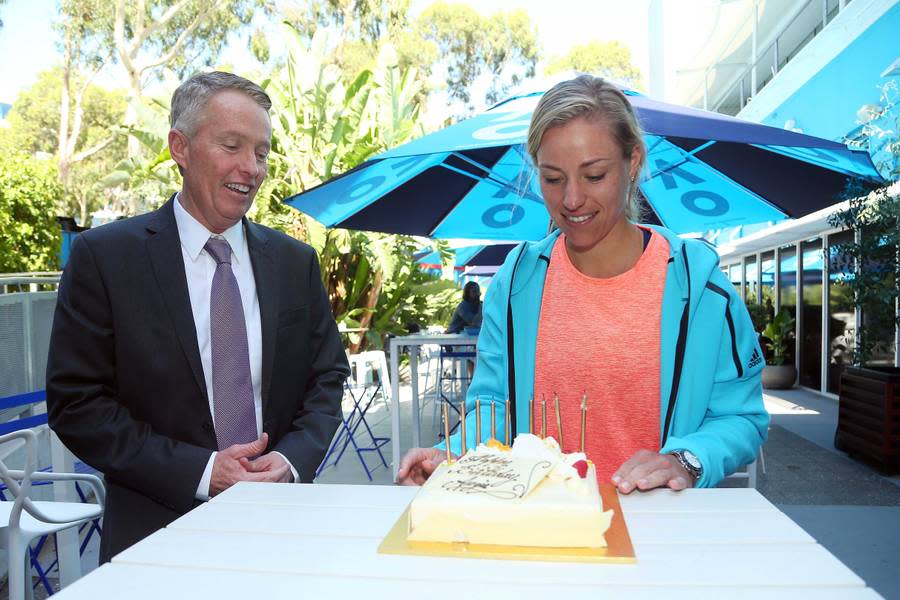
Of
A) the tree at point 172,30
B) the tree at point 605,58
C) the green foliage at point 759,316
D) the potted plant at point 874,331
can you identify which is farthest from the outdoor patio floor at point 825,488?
the tree at point 605,58

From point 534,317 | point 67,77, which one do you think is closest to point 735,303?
point 534,317

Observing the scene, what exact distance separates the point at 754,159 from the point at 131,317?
4.73m

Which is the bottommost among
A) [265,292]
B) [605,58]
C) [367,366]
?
[367,366]

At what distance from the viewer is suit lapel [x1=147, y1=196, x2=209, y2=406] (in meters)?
2.04

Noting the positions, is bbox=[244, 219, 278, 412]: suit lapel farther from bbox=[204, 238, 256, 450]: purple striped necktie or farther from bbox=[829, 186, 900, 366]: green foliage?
bbox=[829, 186, 900, 366]: green foliage

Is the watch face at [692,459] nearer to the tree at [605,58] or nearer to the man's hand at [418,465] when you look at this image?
the man's hand at [418,465]

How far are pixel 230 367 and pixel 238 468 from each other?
299mm

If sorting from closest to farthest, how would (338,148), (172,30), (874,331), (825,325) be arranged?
(874,331) < (338,148) < (825,325) < (172,30)

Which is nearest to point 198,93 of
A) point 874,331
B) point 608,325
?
point 608,325

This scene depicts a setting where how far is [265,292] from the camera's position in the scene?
225 cm

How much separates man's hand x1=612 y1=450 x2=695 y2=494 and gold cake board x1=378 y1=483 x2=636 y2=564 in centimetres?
22

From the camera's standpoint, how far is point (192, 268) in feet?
7.19

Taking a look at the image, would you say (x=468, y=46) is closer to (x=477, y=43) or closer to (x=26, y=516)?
(x=477, y=43)

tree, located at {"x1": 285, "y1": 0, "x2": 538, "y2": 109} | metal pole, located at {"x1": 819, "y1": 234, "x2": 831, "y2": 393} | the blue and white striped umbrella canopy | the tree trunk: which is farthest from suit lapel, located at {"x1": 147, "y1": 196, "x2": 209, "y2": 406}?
tree, located at {"x1": 285, "y1": 0, "x2": 538, "y2": 109}
